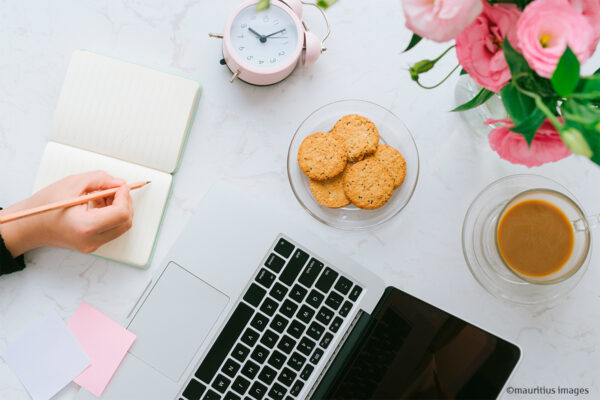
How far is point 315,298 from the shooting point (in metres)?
0.78

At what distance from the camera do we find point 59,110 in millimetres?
835

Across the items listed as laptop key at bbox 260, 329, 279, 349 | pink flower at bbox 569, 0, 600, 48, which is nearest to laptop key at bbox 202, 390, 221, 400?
laptop key at bbox 260, 329, 279, 349

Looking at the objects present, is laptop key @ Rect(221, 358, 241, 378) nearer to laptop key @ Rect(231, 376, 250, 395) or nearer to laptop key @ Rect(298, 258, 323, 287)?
laptop key @ Rect(231, 376, 250, 395)

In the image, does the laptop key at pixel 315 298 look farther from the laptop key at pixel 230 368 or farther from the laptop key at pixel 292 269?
the laptop key at pixel 230 368

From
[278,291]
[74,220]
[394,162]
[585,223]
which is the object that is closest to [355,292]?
[278,291]

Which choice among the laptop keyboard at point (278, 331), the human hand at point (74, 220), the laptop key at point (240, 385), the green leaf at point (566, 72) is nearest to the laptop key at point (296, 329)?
the laptop keyboard at point (278, 331)

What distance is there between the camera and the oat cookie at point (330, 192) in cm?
81

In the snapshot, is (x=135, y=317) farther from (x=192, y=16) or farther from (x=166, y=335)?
(x=192, y=16)

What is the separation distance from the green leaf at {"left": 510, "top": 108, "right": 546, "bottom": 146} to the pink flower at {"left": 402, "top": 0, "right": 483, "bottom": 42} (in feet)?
0.32

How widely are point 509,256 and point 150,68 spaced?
680 mm

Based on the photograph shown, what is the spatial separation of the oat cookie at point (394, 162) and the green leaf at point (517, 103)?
354 mm

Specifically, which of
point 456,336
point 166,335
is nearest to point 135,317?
point 166,335

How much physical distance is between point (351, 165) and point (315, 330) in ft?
0.92

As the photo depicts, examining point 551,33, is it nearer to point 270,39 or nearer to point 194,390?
point 270,39
